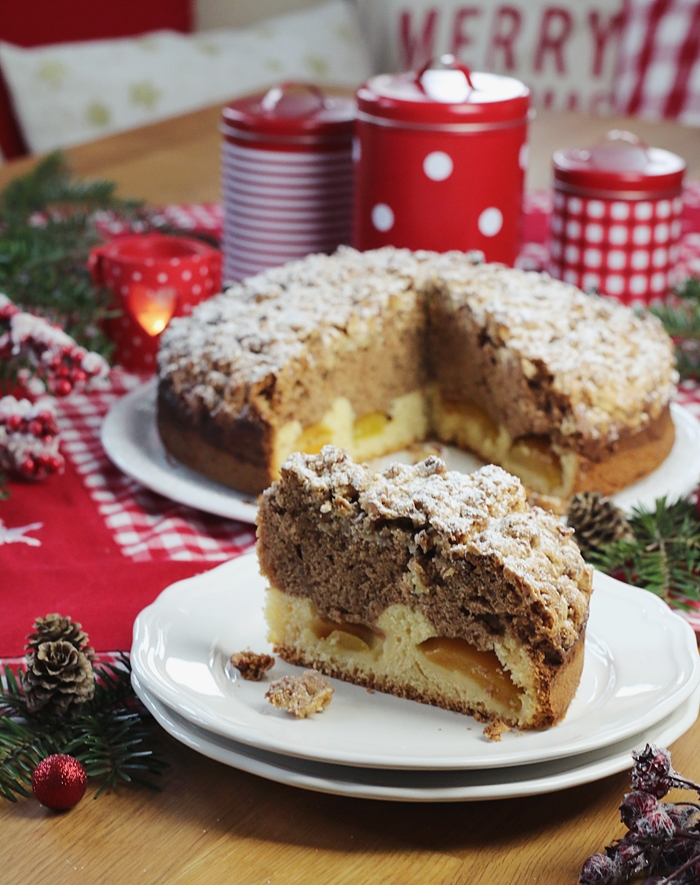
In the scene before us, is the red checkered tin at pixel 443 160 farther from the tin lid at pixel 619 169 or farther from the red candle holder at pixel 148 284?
the red candle holder at pixel 148 284

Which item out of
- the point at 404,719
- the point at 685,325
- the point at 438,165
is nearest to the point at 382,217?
the point at 438,165

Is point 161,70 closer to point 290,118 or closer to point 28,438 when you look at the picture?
point 290,118

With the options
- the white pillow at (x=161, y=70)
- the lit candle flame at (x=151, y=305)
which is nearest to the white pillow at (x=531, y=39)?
the white pillow at (x=161, y=70)

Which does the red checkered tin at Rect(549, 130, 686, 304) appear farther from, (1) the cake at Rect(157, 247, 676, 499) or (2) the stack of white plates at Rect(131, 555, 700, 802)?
(2) the stack of white plates at Rect(131, 555, 700, 802)

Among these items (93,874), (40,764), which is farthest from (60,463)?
(93,874)

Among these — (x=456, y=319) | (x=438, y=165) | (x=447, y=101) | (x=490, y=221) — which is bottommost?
(x=456, y=319)

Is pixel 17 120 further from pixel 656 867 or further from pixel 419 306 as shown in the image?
pixel 656 867
